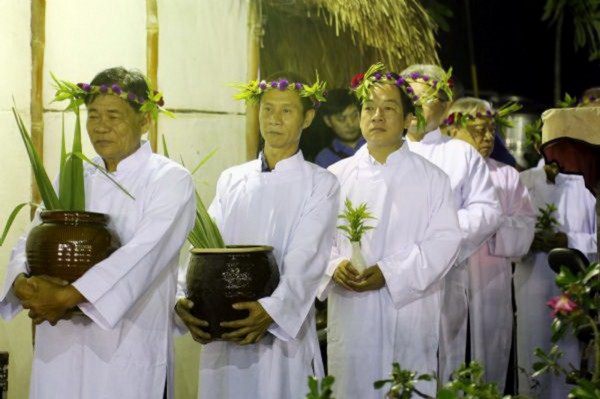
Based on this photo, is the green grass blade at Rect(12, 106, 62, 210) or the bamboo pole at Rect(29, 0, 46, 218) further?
the bamboo pole at Rect(29, 0, 46, 218)

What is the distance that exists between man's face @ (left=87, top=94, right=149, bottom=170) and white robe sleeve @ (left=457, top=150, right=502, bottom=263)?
2.70 m

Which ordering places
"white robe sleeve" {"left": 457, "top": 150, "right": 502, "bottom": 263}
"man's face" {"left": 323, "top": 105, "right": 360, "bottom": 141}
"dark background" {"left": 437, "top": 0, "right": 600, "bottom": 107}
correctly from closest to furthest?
"white robe sleeve" {"left": 457, "top": 150, "right": 502, "bottom": 263}, "man's face" {"left": 323, "top": 105, "right": 360, "bottom": 141}, "dark background" {"left": 437, "top": 0, "right": 600, "bottom": 107}

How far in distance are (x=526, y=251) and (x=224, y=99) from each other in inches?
104

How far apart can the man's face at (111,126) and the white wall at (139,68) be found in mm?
1314

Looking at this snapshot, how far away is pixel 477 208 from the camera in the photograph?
7.89 m

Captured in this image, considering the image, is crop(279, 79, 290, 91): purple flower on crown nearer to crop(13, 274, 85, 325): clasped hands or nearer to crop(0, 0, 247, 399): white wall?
crop(0, 0, 247, 399): white wall

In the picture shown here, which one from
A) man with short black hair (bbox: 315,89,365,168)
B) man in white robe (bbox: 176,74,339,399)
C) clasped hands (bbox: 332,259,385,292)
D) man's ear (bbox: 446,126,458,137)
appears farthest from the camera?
man with short black hair (bbox: 315,89,365,168)

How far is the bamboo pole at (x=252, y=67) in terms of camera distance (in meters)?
7.87

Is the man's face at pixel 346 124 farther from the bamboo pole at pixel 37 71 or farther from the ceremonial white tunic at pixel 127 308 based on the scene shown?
the ceremonial white tunic at pixel 127 308

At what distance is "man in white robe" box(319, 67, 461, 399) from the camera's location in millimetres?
6602

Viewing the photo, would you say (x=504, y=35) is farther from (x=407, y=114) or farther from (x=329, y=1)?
(x=407, y=114)

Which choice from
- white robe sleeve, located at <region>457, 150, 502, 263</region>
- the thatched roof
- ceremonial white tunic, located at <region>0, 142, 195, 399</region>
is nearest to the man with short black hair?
the thatched roof

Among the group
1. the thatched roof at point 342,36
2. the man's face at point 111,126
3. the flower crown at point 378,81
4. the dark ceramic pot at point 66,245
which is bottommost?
the dark ceramic pot at point 66,245

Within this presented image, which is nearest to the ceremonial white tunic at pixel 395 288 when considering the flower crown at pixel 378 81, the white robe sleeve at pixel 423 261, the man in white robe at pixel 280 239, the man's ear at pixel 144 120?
the white robe sleeve at pixel 423 261
